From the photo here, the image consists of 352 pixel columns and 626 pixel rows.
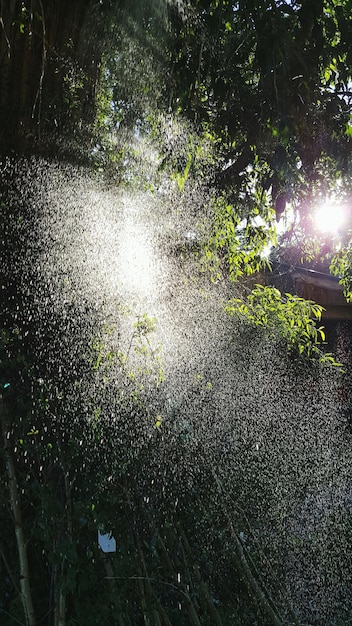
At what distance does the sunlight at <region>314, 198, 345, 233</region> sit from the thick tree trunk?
8.44ft

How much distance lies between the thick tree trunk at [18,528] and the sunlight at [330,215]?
2573 mm

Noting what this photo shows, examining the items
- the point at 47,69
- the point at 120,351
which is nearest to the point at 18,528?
the point at 120,351

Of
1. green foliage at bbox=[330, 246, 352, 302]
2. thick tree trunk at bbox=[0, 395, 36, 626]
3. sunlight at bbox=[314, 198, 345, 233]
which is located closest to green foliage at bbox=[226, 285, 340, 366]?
sunlight at bbox=[314, 198, 345, 233]

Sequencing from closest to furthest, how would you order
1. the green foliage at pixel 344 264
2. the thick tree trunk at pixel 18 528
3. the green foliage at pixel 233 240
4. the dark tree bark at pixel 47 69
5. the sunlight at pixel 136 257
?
the thick tree trunk at pixel 18 528
the dark tree bark at pixel 47 69
the sunlight at pixel 136 257
the green foliage at pixel 233 240
the green foliage at pixel 344 264

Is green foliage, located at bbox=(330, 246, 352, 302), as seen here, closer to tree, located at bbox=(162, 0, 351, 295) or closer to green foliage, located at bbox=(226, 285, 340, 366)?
tree, located at bbox=(162, 0, 351, 295)

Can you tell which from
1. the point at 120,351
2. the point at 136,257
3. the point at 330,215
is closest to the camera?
the point at 120,351

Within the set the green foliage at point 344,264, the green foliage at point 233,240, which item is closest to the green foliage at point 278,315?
the green foliage at point 233,240

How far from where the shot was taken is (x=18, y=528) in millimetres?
2111

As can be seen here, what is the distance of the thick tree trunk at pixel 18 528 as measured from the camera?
2.07m

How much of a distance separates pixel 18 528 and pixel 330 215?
113 inches

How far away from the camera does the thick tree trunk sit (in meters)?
2.07

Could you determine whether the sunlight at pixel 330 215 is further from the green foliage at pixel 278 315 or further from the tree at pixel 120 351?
the green foliage at pixel 278 315

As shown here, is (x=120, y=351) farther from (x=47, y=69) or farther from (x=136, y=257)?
(x=47, y=69)

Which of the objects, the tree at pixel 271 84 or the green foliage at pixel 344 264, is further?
the green foliage at pixel 344 264
